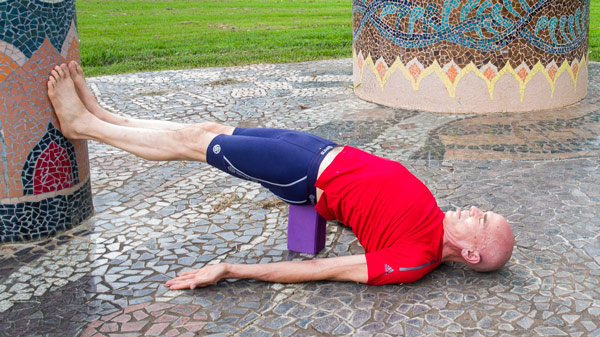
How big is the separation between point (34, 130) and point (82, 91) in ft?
1.38

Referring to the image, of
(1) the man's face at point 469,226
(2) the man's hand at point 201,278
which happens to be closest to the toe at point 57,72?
(2) the man's hand at point 201,278

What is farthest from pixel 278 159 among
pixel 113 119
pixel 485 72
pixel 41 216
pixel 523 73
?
pixel 523 73

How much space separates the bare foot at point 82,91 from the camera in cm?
430

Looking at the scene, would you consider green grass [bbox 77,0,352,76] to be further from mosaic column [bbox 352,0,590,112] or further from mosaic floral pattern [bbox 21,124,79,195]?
mosaic floral pattern [bbox 21,124,79,195]

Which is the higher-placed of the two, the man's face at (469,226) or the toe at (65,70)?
the toe at (65,70)

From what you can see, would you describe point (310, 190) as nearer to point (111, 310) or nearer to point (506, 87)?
point (111, 310)

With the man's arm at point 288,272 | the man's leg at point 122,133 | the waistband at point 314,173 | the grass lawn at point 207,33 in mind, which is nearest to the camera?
the man's arm at point 288,272

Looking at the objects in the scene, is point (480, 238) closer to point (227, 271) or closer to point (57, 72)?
point (227, 271)

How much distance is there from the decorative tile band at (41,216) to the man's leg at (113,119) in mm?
508

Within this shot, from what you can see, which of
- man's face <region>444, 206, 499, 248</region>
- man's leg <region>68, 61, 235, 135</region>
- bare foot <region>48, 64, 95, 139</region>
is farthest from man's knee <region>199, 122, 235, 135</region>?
man's face <region>444, 206, 499, 248</region>

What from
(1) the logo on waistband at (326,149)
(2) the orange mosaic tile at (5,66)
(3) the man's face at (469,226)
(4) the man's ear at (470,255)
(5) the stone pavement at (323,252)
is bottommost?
(5) the stone pavement at (323,252)

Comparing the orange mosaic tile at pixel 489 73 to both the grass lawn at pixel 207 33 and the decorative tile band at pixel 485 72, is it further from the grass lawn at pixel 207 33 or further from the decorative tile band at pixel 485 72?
the grass lawn at pixel 207 33

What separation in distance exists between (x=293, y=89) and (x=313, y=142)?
17.1 ft

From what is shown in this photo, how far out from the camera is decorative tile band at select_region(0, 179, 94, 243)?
13.8 feet
